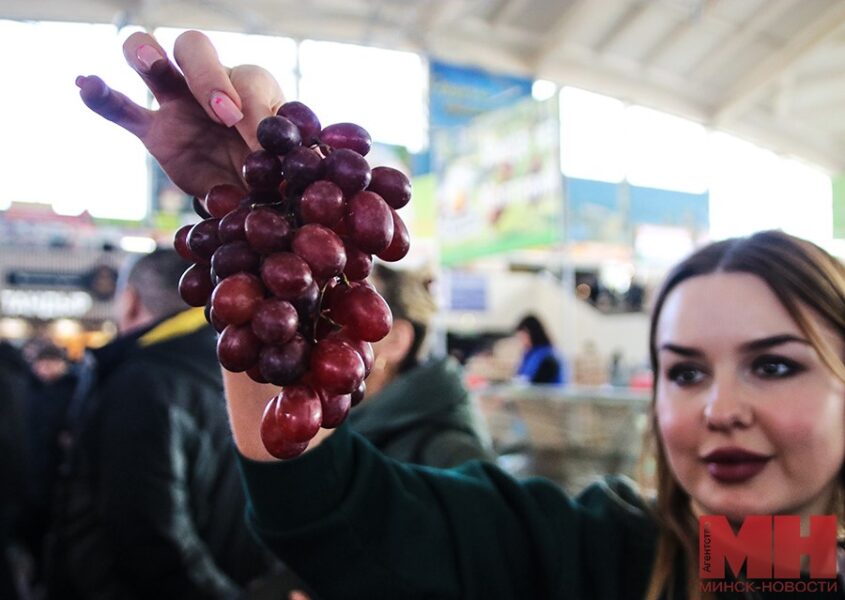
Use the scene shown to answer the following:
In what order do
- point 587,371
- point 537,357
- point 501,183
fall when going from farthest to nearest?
point 587,371
point 537,357
point 501,183

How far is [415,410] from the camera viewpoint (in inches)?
57.4

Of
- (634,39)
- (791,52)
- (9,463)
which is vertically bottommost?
(9,463)

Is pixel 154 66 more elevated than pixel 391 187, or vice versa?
pixel 154 66

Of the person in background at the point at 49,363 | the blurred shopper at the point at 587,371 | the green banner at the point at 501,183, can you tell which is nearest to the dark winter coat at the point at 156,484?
the person in background at the point at 49,363

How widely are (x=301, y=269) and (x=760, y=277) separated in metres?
0.69

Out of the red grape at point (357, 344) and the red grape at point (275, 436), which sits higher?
the red grape at point (357, 344)

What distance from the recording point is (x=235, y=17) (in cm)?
892

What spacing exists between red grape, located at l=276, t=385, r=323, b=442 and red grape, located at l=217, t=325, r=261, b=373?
29 mm

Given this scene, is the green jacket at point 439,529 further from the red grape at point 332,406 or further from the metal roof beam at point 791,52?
the metal roof beam at point 791,52

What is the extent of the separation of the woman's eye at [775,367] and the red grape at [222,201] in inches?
22.4

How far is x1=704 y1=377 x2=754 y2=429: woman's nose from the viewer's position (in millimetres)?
709

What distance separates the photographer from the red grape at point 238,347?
39 cm

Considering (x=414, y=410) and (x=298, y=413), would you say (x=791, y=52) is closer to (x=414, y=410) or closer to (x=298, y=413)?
(x=414, y=410)

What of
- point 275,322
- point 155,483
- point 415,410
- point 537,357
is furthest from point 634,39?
point 275,322
